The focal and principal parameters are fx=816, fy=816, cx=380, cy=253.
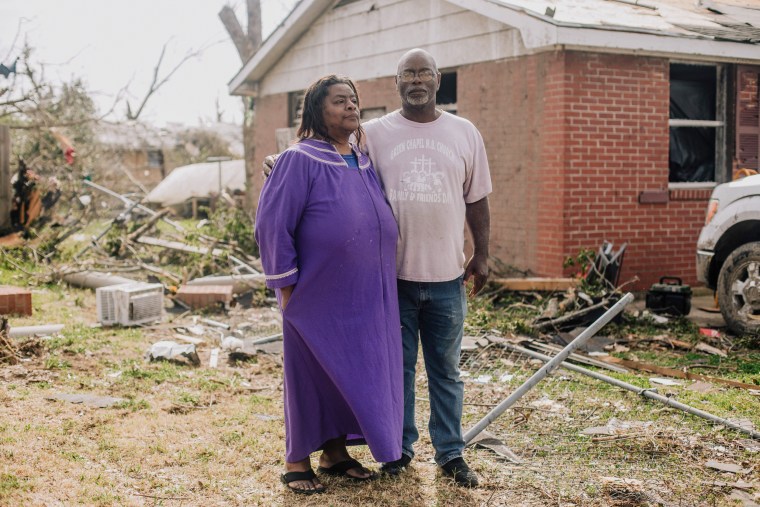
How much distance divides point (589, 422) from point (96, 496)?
2914mm

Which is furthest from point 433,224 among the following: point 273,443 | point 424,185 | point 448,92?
point 448,92

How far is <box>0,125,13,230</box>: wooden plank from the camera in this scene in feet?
45.3

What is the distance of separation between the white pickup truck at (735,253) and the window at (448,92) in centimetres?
456

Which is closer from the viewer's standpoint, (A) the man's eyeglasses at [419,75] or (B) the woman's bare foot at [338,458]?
(A) the man's eyeglasses at [419,75]

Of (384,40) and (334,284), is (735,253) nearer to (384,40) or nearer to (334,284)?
(334,284)

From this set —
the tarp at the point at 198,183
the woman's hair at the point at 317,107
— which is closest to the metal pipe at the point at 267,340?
the woman's hair at the point at 317,107

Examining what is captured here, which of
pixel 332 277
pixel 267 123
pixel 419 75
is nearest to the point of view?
pixel 332 277

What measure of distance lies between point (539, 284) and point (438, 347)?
498 centimetres

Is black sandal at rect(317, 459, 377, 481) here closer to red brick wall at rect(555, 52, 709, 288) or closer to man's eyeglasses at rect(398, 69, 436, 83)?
man's eyeglasses at rect(398, 69, 436, 83)

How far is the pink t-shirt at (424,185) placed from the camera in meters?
3.94

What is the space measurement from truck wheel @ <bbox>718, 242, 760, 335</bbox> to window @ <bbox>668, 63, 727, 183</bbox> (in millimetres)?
3205

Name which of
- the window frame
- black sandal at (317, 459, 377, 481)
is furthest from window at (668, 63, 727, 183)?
black sandal at (317, 459, 377, 481)

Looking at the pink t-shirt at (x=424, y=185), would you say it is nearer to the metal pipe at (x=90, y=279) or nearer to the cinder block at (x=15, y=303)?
the cinder block at (x=15, y=303)

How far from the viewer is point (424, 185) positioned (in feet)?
12.9
